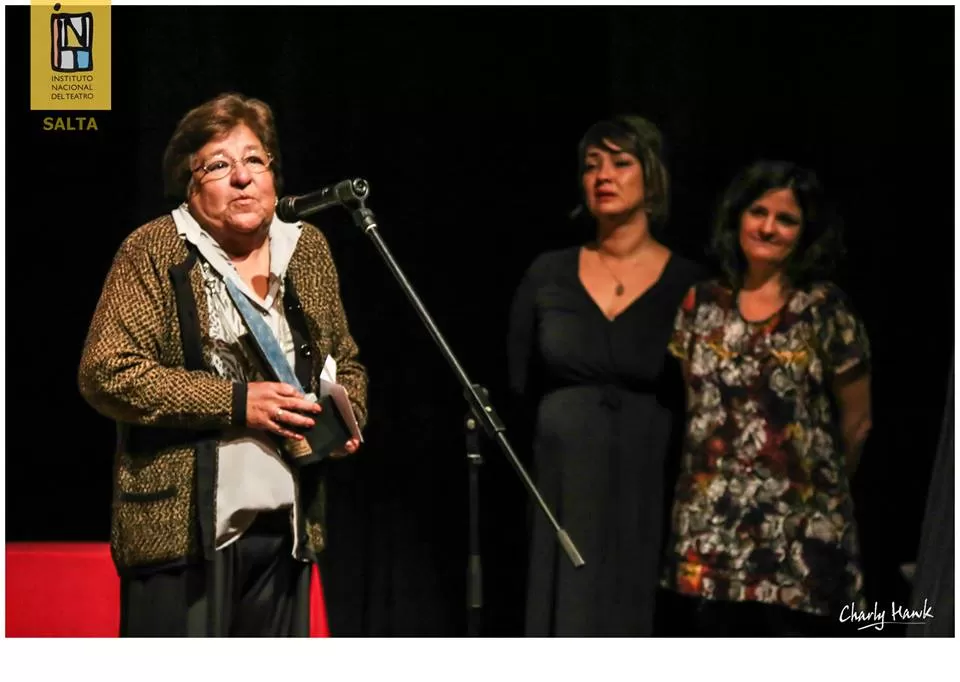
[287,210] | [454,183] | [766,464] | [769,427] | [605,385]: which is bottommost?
[766,464]

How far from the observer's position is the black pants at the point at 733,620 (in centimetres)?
366

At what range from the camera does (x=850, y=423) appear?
3.70m

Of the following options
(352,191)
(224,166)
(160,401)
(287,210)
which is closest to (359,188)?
(352,191)

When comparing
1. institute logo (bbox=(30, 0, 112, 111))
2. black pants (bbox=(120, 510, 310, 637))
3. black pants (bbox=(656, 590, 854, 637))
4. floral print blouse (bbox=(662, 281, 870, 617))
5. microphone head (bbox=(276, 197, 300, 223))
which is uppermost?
institute logo (bbox=(30, 0, 112, 111))

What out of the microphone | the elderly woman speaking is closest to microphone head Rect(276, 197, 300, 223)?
the microphone

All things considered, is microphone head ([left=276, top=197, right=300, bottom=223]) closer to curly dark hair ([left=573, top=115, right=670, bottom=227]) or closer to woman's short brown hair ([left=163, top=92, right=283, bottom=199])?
woman's short brown hair ([left=163, top=92, right=283, bottom=199])

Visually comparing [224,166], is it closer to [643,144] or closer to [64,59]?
[64,59]

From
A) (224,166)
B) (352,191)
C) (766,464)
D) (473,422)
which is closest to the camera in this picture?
(352,191)

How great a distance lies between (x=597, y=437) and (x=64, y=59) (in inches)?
71.2

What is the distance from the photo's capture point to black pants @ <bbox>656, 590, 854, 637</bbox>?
12.0ft

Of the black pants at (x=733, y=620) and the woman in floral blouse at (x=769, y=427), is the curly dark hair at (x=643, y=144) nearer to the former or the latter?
the woman in floral blouse at (x=769, y=427)

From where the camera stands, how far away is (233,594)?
3.33 metres

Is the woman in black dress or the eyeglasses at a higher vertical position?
the eyeglasses

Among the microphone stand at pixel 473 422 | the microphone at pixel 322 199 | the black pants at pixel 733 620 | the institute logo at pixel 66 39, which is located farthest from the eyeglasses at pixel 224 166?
the black pants at pixel 733 620
